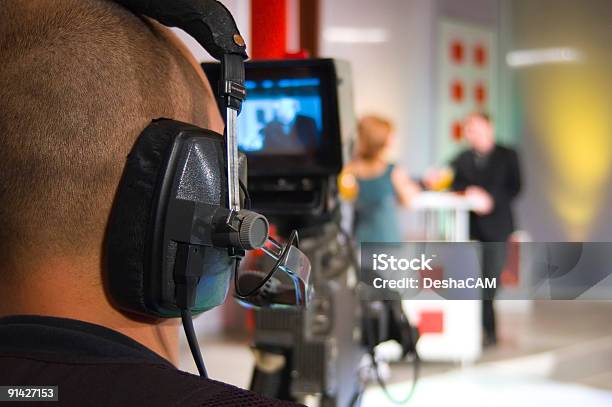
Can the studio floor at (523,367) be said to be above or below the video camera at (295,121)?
below

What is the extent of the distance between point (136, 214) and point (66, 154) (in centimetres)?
7

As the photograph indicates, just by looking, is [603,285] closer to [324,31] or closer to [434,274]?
[434,274]

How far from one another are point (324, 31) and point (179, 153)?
480cm

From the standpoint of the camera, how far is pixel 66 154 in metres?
0.59

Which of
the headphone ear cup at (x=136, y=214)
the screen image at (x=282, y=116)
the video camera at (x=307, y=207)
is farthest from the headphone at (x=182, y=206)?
the screen image at (x=282, y=116)

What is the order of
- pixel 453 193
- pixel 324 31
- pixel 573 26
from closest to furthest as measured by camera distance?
pixel 573 26
pixel 453 193
pixel 324 31

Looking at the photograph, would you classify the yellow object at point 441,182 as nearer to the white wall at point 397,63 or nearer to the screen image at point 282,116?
the white wall at point 397,63

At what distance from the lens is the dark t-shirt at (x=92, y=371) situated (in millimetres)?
534

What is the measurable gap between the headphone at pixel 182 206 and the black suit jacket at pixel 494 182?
6.93 ft

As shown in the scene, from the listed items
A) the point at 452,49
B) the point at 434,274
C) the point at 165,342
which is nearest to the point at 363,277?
the point at 434,274

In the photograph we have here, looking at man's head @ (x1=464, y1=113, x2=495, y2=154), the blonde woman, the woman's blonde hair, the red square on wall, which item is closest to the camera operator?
the red square on wall

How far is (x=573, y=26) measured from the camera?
2736mm

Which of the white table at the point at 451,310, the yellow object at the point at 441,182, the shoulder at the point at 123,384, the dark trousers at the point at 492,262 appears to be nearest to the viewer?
the shoulder at the point at 123,384

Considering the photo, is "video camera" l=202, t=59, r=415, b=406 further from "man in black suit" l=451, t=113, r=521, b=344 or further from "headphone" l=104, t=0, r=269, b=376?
"man in black suit" l=451, t=113, r=521, b=344
